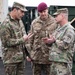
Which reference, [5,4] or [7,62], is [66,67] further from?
[5,4]

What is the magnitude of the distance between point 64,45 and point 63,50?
0.11 metres

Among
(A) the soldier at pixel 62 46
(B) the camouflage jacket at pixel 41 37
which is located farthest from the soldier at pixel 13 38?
(A) the soldier at pixel 62 46

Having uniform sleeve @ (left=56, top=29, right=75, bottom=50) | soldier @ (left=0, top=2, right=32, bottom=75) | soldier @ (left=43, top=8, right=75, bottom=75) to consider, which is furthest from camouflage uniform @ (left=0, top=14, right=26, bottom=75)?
→ uniform sleeve @ (left=56, top=29, right=75, bottom=50)

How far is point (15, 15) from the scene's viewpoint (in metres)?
6.10

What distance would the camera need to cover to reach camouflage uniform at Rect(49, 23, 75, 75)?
5.54m

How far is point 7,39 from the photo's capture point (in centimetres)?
602

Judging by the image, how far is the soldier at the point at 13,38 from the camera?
603cm

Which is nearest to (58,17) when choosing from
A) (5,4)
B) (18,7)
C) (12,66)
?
(18,7)

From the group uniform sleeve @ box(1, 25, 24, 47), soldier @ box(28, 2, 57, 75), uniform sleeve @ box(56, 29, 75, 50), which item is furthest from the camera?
soldier @ box(28, 2, 57, 75)

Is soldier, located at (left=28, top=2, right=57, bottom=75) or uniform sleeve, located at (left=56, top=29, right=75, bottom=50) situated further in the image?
soldier, located at (left=28, top=2, right=57, bottom=75)

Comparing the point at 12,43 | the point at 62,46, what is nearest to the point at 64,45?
the point at 62,46

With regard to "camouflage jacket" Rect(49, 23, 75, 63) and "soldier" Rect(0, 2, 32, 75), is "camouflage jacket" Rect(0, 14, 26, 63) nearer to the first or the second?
"soldier" Rect(0, 2, 32, 75)

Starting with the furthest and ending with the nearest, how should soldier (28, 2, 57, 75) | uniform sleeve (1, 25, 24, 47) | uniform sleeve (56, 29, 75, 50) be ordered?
soldier (28, 2, 57, 75)
uniform sleeve (1, 25, 24, 47)
uniform sleeve (56, 29, 75, 50)

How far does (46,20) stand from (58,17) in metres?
0.84
